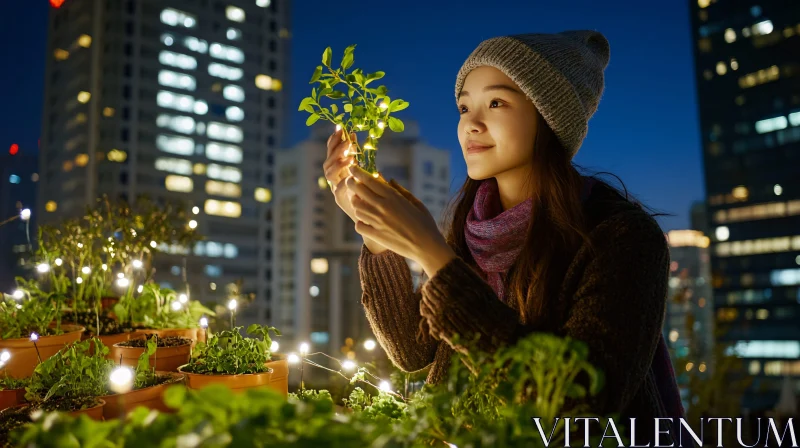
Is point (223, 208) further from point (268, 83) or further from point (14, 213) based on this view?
point (14, 213)

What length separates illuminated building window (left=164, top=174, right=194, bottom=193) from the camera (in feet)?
161

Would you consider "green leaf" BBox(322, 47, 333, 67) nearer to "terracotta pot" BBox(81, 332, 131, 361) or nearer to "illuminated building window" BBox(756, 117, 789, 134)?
"terracotta pot" BBox(81, 332, 131, 361)

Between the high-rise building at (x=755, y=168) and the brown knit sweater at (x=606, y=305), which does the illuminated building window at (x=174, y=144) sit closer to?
the high-rise building at (x=755, y=168)

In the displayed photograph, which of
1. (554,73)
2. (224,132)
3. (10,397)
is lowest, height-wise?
(10,397)

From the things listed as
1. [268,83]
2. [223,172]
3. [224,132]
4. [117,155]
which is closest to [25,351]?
[117,155]

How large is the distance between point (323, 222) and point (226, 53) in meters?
18.2

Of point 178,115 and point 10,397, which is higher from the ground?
point 178,115

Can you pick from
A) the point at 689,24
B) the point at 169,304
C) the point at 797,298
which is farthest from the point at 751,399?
the point at 169,304

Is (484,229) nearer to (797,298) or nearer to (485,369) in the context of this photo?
(485,369)

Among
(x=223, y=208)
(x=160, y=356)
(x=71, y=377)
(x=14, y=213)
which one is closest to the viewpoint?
(x=71, y=377)

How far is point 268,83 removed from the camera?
53531 mm

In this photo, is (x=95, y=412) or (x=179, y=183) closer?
(x=95, y=412)

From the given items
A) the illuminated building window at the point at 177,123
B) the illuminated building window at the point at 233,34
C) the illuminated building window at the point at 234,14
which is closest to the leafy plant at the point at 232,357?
the illuminated building window at the point at 177,123

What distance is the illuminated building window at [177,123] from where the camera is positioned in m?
48.9
